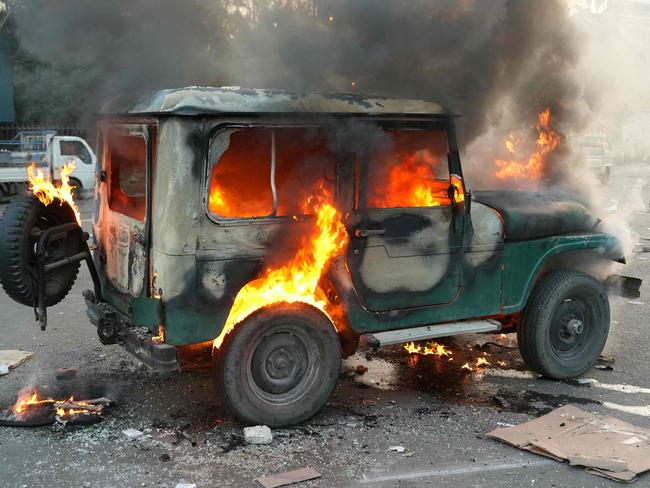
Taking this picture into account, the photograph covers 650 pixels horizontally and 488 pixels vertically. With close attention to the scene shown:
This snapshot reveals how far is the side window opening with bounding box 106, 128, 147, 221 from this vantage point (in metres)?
4.90

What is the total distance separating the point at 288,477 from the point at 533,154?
4185 millimetres

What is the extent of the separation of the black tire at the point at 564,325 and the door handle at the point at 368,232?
1.59m

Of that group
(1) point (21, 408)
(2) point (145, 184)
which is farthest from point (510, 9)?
(1) point (21, 408)

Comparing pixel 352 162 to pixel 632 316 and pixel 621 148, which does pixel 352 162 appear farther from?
pixel 621 148

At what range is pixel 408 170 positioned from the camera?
5.06 meters

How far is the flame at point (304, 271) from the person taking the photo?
4.55 m

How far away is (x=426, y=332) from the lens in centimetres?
504

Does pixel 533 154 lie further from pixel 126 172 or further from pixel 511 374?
pixel 126 172

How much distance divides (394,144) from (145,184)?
170 cm

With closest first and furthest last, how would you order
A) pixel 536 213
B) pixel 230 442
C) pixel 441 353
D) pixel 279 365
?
pixel 230 442 → pixel 279 365 → pixel 536 213 → pixel 441 353

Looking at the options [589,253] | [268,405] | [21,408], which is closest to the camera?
[268,405]

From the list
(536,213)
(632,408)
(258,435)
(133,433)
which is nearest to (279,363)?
(258,435)

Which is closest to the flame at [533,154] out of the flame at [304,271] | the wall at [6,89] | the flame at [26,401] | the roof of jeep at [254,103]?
the roof of jeep at [254,103]

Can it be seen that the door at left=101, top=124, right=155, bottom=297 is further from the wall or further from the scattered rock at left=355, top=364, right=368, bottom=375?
the wall
